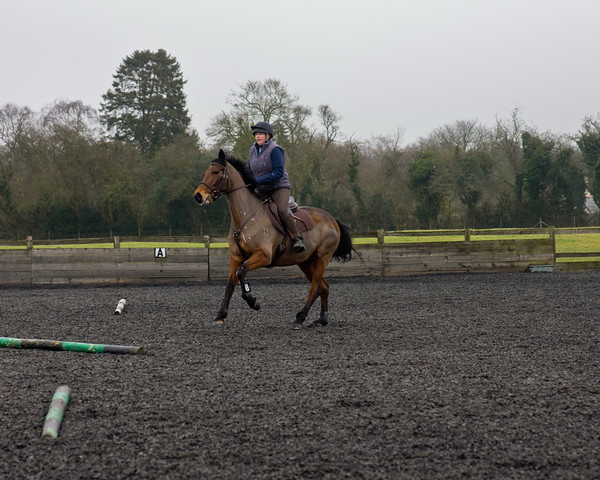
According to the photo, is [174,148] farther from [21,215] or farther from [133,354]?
[133,354]

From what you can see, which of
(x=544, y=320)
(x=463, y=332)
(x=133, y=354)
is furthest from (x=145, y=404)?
(x=544, y=320)

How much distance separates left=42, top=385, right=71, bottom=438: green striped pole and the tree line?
103ft

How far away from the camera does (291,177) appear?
3747cm

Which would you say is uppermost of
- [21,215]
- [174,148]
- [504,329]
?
[174,148]

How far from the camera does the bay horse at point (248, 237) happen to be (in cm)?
779

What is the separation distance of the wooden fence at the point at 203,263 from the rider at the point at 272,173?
23.3 ft

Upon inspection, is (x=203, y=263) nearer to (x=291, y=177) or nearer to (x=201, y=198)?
(x=201, y=198)

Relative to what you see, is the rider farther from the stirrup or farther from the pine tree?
the pine tree

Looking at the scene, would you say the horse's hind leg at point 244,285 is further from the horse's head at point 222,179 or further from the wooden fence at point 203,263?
the wooden fence at point 203,263

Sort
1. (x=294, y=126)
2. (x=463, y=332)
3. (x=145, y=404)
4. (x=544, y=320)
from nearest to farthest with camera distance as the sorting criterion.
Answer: (x=145, y=404)
(x=463, y=332)
(x=544, y=320)
(x=294, y=126)

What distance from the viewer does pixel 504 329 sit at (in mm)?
7574

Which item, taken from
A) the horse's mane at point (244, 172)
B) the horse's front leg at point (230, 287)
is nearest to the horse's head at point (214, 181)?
the horse's mane at point (244, 172)

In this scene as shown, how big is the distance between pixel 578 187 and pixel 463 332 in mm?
32856


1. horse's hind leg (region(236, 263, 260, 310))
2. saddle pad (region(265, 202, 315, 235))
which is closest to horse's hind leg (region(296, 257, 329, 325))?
saddle pad (region(265, 202, 315, 235))
